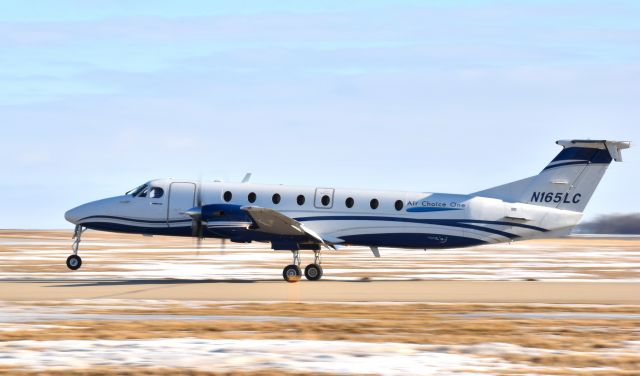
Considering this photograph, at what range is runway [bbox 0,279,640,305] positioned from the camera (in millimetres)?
25297

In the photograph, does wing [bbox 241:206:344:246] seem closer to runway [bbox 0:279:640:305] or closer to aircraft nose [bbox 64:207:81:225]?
runway [bbox 0:279:640:305]

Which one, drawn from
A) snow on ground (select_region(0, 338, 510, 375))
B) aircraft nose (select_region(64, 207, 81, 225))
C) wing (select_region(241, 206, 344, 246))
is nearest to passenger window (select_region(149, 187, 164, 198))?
aircraft nose (select_region(64, 207, 81, 225))

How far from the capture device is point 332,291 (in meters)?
27.8

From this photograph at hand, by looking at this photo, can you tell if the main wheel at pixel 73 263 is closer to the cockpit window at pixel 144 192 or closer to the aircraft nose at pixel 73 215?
the aircraft nose at pixel 73 215

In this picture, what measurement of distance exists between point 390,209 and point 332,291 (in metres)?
5.70

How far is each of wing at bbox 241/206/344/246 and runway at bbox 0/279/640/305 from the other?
161 cm

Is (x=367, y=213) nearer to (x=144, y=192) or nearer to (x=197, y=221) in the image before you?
(x=197, y=221)

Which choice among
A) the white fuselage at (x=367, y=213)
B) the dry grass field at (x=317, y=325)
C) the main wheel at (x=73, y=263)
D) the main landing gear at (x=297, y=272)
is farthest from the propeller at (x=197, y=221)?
the main wheel at (x=73, y=263)

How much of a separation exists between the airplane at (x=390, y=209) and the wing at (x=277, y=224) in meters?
0.38

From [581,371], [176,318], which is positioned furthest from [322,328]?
[581,371]

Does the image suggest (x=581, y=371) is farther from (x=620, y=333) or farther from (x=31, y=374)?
(x=31, y=374)

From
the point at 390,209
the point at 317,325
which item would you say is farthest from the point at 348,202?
the point at 317,325

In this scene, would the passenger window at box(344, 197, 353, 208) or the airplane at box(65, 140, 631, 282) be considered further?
the passenger window at box(344, 197, 353, 208)

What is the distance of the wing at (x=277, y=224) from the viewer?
98.5 feet
